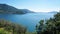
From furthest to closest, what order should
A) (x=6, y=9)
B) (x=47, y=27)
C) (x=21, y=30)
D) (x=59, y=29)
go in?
1. (x=6, y=9)
2. (x=21, y=30)
3. (x=47, y=27)
4. (x=59, y=29)

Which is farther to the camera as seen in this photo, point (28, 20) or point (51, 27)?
point (28, 20)

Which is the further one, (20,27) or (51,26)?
(20,27)

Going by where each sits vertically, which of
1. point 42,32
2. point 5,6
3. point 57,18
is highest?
point 5,6

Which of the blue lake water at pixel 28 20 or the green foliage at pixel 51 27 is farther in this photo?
the blue lake water at pixel 28 20

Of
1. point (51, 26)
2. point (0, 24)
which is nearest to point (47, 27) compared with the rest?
point (51, 26)

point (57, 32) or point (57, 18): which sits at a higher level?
point (57, 18)

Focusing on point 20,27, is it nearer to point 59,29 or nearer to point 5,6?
point 59,29

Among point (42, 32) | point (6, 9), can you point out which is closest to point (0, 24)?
point (42, 32)

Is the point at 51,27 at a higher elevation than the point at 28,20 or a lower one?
higher

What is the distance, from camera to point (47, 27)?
38.9 ft

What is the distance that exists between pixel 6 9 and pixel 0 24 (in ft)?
155

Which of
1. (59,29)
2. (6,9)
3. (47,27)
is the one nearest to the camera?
(59,29)

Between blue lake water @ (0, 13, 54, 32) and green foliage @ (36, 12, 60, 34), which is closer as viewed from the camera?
green foliage @ (36, 12, 60, 34)

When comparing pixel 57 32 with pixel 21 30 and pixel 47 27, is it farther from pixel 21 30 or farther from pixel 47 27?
pixel 21 30
